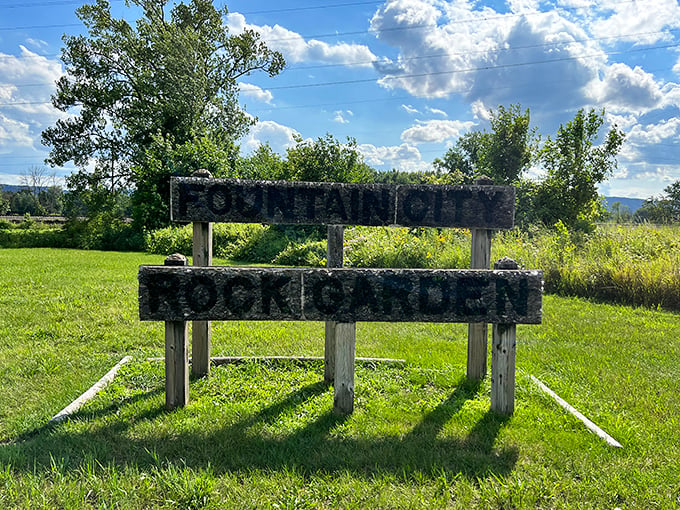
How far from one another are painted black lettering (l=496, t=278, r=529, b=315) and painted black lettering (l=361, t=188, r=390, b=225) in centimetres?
102

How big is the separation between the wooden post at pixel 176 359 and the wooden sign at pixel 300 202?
1.61 ft

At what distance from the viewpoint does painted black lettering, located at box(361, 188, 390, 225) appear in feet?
11.0

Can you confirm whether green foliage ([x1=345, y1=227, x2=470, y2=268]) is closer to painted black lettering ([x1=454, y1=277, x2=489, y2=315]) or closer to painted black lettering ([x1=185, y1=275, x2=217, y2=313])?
painted black lettering ([x1=454, y1=277, x2=489, y2=315])

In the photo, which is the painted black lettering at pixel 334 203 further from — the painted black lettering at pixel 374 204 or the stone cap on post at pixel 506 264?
the stone cap on post at pixel 506 264

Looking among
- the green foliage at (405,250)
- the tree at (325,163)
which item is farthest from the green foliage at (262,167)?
the green foliage at (405,250)

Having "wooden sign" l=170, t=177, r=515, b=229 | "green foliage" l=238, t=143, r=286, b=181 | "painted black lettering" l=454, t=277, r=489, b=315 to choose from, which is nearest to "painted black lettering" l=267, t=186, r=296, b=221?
"wooden sign" l=170, t=177, r=515, b=229

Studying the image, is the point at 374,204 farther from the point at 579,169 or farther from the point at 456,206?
the point at 579,169

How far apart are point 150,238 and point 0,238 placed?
9604mm

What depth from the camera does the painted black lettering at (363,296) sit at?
9.55 ft

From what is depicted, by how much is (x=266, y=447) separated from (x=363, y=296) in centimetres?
111

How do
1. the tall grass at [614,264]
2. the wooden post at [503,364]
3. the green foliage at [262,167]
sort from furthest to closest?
Result: 1. the green foliage at [262,167]
2. the tall grass at [614,264]
3. the wooden post at [503,364]

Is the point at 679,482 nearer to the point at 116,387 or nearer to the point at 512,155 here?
the point at 116,387

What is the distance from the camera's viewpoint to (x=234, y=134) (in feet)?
86.7

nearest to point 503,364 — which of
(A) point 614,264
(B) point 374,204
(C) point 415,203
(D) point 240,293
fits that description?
(C) point 415,203
